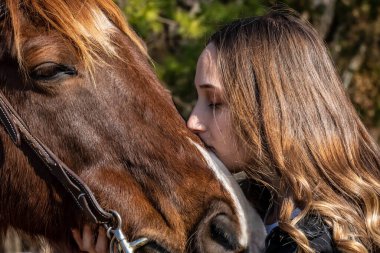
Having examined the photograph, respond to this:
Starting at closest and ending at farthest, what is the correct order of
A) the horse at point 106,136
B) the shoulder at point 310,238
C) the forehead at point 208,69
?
the shoulder at point 310,238 → the horse at point 106,136 → the forehead at point 208,69

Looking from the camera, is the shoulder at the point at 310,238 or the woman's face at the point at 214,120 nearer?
the shoulder at the point at 310,238

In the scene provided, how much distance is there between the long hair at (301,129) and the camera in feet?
7.49

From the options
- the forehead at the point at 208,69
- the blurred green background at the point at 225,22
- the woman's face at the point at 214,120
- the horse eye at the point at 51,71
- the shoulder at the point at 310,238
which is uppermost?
the horse eye at the point at 51,71

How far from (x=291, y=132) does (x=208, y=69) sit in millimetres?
404

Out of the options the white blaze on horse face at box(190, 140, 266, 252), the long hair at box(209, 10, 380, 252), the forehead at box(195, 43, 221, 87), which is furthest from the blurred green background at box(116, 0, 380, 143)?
the white blaze on horse face at box(190, 140, 266, 252)

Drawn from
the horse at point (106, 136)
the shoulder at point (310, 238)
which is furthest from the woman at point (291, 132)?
→ the horse at point (106, 136)

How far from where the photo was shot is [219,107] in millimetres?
2475

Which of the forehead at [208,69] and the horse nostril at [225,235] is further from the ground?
the forehead at [208,69]

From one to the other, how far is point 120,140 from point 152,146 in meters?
0.12

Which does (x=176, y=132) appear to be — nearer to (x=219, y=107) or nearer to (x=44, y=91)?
(x=219, y=107)

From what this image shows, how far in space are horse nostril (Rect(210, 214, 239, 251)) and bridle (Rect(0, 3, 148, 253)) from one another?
259 mm

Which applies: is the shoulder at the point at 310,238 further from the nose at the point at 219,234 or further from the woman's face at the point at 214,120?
the woman's face at the point at 214,120

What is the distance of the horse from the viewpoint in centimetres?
235

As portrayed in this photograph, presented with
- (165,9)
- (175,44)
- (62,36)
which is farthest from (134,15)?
(62,36)
